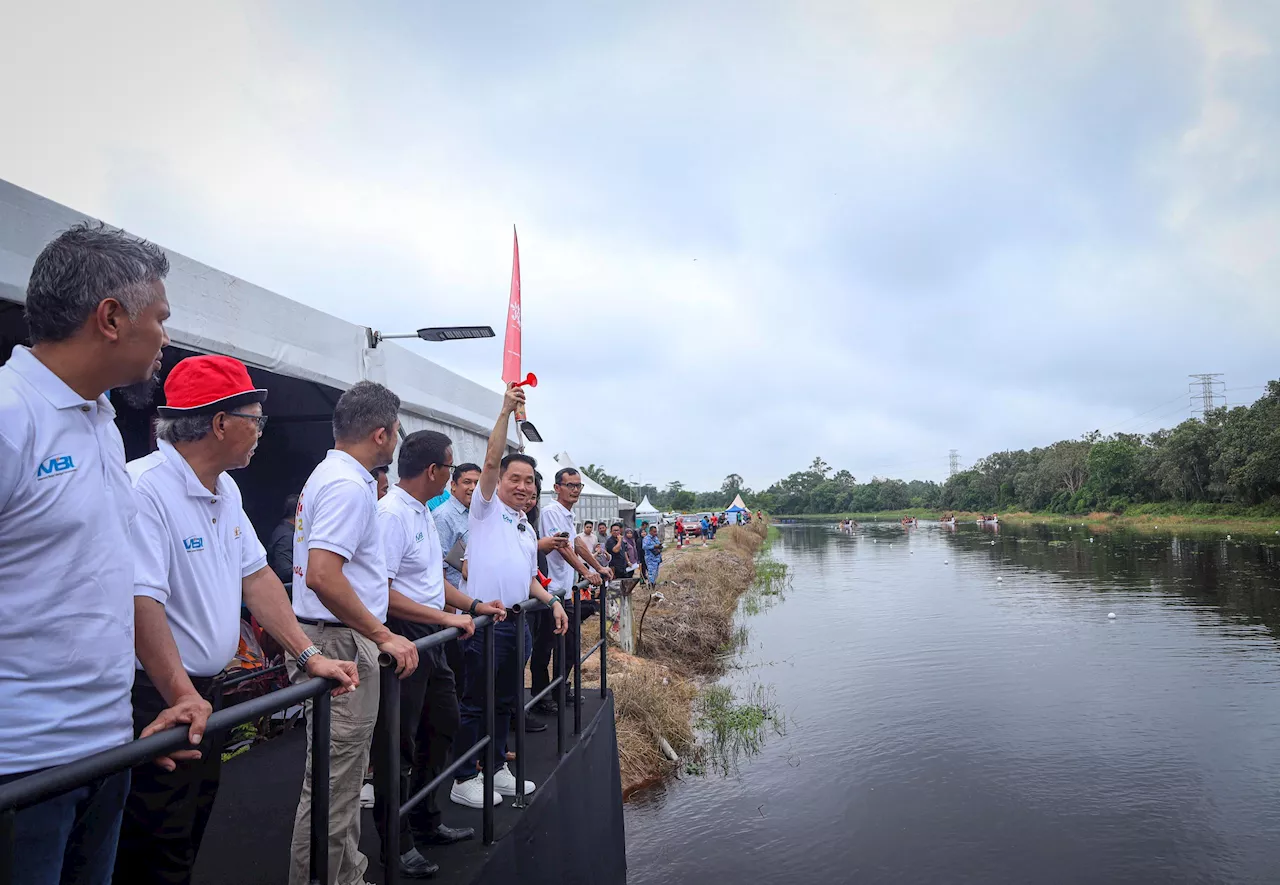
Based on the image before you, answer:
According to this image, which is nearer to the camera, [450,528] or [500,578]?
[500,578]

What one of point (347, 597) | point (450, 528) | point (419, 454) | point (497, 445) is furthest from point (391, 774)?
point (450, 528)

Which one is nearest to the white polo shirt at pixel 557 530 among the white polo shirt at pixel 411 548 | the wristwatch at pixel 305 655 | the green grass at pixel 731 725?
the white polo shirt at pixel 411 548

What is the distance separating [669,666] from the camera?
39.3ft

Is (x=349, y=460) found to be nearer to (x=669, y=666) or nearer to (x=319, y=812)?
(x=319, y=812)

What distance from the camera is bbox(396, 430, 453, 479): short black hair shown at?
10.9ft

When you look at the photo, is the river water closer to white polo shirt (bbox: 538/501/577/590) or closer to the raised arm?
white polo shirt (bbox: 538/501/577/590)

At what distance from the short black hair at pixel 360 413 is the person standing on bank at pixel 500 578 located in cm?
71

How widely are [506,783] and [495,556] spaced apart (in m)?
1.08

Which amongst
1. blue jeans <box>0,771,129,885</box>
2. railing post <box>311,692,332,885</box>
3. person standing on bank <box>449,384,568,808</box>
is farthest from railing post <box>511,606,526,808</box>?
blue jeans <box>0,771,129,885</box>

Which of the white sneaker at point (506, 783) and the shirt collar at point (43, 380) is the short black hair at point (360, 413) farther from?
the white sneaker at point (506, 783)

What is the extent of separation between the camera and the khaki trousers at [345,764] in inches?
101

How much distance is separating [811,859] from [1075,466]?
8304 cm

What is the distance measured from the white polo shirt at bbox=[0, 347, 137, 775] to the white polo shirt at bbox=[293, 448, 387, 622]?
3.10ft

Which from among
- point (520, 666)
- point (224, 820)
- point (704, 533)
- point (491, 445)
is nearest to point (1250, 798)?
point (520, 666)
